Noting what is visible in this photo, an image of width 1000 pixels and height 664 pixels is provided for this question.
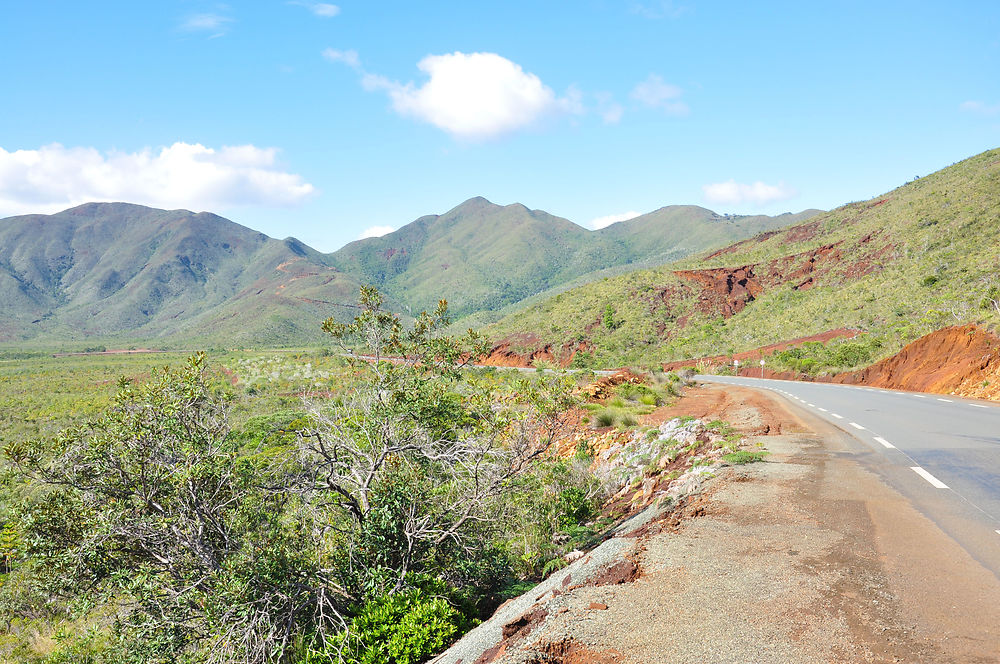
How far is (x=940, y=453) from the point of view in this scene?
8.86 meters

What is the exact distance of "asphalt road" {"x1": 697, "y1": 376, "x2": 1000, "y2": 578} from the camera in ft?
18.7

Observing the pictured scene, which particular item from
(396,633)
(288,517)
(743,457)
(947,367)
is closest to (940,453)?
(743,457)

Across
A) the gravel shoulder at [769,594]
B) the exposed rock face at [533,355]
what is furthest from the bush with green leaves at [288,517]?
the exposed rock face at [533,355]

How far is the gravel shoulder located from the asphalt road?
11.7 inches

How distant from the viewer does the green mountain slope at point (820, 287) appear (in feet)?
119

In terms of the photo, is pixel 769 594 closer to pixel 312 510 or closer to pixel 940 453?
pixel 312 510

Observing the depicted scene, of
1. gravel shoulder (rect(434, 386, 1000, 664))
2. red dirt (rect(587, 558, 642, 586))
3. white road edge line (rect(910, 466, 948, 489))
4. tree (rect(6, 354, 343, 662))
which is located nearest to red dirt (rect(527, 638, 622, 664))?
gravel shoulder (rect(434, 386, 1000, 664))

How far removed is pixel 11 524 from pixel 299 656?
4.32m

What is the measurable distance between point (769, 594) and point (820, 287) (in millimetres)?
56559

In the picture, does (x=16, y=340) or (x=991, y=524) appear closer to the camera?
(x=991, y=524)

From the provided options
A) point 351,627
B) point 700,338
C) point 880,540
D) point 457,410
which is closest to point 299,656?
point 351,627

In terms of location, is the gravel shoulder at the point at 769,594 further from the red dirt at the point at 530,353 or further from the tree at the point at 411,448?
the red dirt at the point at 530,353

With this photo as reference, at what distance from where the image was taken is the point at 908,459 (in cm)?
869

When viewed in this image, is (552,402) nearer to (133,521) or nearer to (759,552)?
(759,552)
